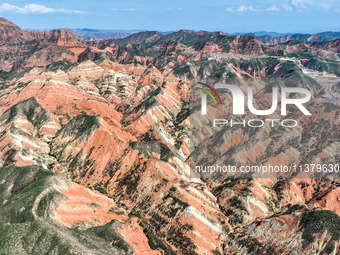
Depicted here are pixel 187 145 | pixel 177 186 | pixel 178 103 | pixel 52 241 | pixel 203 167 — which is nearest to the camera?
pixel 52 241

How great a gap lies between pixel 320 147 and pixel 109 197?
84128mm

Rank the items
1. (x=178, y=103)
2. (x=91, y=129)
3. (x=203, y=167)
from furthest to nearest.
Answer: (x=178, y=103) < (x=203, y=167) < (x=91, y=129)

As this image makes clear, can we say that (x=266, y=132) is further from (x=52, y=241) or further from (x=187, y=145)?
(x=52, y=241)

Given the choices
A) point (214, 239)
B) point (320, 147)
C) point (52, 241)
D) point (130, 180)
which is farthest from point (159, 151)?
point (320, 147)

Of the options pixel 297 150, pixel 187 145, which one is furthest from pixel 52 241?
pixel 297 150

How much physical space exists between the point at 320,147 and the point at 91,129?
290ft

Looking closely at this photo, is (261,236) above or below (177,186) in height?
below

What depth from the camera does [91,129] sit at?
96875 mm

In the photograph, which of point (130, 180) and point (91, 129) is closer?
point (130, 180)

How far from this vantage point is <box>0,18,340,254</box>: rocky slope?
54.7 meters

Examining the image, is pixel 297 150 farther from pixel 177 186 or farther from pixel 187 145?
pixel 177 186

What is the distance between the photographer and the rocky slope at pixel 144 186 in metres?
54.7

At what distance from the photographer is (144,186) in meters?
77.1

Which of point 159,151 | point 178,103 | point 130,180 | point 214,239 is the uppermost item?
point 178,103
